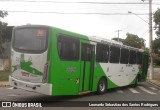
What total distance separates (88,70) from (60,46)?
2862mm

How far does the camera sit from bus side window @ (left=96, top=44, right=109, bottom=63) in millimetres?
16172

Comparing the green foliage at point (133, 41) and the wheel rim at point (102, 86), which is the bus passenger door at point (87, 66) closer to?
the wheel rim at point (102, 86)

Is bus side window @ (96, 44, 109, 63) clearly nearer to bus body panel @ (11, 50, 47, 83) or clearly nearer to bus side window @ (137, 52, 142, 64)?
bus body panel @ (11, 50, 47, 83)

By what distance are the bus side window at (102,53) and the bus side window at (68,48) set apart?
2355 mm

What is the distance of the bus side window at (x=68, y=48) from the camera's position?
1291 centimetres

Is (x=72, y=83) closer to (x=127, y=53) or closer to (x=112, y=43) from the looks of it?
(x=112, y=43)

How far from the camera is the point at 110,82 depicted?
59.0 ft

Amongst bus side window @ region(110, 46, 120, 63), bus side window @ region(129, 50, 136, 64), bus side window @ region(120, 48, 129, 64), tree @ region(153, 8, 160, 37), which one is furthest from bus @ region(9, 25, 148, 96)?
tree @ region(153, 8, 160, 37)

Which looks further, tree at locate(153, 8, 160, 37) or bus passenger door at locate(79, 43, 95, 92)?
tree at locate(153, 8, 160, 37)

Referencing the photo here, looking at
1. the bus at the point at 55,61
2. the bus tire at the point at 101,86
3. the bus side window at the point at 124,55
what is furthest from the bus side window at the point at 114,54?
the bus tire at the point at 101,86

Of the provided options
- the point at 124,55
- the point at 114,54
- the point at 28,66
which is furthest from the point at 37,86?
the point at 124,55

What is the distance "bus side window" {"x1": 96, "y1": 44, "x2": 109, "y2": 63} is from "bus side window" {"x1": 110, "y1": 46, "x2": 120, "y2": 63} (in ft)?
1.94

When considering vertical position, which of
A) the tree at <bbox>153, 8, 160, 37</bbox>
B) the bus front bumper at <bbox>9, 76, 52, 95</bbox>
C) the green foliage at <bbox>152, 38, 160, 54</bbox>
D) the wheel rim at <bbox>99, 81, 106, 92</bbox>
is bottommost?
the wheel rim at <bbox>99, 81, 106, 92</bbox>

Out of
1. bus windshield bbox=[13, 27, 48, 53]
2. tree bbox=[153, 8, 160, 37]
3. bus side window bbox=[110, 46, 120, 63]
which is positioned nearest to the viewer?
bus windshield bbox=[13, 27, 48, 53]
